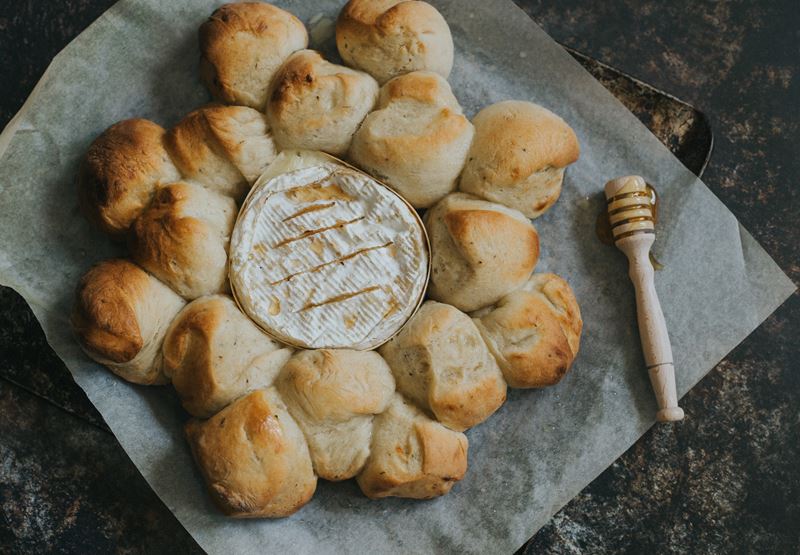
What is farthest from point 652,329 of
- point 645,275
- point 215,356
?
point 215,356

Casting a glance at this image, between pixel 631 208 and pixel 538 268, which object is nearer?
pixel 631 208

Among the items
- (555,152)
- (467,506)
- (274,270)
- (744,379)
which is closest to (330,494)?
(467,506)

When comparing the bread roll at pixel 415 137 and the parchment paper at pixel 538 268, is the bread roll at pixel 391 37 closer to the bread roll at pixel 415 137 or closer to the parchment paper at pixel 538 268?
the bread roll at pixel 415 137

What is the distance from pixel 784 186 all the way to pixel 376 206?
126 centimetres

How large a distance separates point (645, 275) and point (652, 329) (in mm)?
143

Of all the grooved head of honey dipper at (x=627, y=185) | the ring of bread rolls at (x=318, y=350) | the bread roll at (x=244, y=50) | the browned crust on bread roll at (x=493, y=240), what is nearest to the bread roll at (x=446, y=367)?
the ring of bread rolls at (x=318, y=350)

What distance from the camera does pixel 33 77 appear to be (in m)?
A: 2.14

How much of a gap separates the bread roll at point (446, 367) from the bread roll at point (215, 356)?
30cm

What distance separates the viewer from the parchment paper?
1.93 meters

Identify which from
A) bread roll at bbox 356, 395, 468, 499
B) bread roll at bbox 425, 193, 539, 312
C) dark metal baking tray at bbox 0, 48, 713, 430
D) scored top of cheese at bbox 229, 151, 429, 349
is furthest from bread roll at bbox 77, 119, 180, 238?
bread roll at bbox 356, 395, 468, 499

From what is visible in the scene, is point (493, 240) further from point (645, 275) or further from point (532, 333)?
point (645, 275)

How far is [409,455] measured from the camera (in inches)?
71.8

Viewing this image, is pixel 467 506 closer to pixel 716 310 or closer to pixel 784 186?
pixel 716 310

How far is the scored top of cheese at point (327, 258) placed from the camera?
1.88 m
